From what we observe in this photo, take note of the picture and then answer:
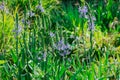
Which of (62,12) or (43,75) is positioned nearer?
(43,75)

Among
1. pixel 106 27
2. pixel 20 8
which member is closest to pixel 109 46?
pixel 106 27

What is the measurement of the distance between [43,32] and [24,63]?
487 mm

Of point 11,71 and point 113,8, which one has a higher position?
point 113,8

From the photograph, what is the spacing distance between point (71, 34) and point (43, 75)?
176 cm

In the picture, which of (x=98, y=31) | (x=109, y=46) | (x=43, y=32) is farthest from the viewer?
(x=98, y=31)

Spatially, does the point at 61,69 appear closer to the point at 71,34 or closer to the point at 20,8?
the point at 71,34

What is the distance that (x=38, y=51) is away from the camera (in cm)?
359

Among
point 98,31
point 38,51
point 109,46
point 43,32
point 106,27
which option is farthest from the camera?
point 106,27

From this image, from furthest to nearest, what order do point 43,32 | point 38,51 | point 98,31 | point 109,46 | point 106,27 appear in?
point 106,27 < point 98,31 < point 109,46 < point 38,51 < point 43,32

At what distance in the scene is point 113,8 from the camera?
5.69 metres

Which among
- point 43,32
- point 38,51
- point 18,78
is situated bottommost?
point 18,78

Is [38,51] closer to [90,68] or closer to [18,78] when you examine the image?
[18,78]

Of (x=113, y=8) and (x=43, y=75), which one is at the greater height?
(x=113, y=8)

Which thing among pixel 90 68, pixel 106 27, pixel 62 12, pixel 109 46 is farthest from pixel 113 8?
pixel 90 68
